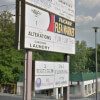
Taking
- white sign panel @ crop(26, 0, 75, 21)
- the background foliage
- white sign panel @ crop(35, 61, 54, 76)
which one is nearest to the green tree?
the background foliage

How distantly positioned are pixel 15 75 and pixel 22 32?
1612 inches

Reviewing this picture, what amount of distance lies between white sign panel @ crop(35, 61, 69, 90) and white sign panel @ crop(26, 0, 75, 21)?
114 inches

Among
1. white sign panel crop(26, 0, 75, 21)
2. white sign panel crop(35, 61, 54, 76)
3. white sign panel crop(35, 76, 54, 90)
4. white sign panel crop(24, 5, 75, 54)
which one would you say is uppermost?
white sign panel crop(26, 0, 75, 21)

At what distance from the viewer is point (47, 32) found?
516 inches

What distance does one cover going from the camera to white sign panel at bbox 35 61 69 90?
40.7 ft

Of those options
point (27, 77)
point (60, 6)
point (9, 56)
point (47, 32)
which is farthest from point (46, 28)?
point (9, 56)

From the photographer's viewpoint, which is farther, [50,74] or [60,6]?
[60,6]

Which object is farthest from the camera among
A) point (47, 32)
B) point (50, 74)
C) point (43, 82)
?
point (50, 74)

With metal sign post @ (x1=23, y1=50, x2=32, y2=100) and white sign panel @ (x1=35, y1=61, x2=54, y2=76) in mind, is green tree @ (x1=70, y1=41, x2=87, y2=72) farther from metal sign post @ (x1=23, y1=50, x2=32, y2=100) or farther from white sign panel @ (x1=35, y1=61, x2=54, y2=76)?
metal sign post @ (x1=23, y1=50, x2=32, y2=100)

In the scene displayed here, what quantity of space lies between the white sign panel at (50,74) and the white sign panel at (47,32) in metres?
0.83

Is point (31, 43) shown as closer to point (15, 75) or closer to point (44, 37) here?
point (44, 37)

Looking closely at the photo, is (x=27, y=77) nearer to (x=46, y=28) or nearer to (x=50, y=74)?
(x=50, y=74)

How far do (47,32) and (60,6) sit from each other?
234 centimetres

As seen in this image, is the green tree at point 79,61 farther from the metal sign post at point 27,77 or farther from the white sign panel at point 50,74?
the metal sign post at point 27,77
